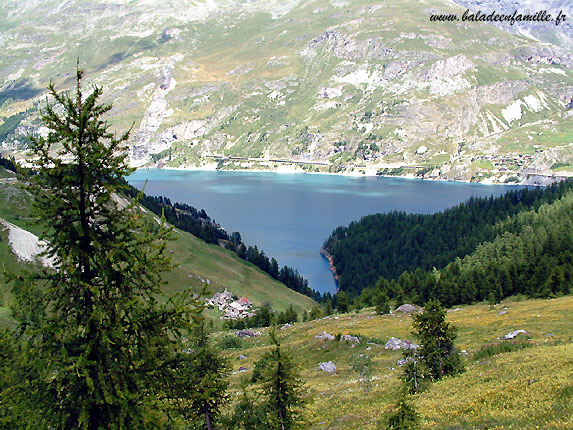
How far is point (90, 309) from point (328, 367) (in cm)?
4393

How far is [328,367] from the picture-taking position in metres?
52.2

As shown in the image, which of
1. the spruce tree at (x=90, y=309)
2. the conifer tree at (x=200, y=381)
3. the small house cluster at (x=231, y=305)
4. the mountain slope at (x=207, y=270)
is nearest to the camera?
the spruce tree at (x=90, y=309)

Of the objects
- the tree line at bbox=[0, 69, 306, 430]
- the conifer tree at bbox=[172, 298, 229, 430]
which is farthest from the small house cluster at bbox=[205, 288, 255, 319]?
the tree line at bbox=[0, 69, 306, 430]

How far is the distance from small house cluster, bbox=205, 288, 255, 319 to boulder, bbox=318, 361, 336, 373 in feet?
220

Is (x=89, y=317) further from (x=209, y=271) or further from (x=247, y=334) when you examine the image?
(x=209, y=271)

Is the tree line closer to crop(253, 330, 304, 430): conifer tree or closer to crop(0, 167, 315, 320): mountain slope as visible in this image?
crop(253, 330, 304, 430): conifer tree

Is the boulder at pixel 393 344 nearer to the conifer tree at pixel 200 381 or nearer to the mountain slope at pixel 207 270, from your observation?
the conifer tree at pixel 200 381

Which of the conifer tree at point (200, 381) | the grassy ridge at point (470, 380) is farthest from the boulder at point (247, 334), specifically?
the conifer tree at point (200, 381)

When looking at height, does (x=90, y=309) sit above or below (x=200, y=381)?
above

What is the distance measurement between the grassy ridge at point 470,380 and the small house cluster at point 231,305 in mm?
47976

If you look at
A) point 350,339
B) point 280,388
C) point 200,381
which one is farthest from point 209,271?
point 200,381

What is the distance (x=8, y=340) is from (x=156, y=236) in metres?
5.66

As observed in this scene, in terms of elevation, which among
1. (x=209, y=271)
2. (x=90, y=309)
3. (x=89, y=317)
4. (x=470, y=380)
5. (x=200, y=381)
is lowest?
(x=209, y=271)

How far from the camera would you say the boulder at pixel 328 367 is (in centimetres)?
5151
